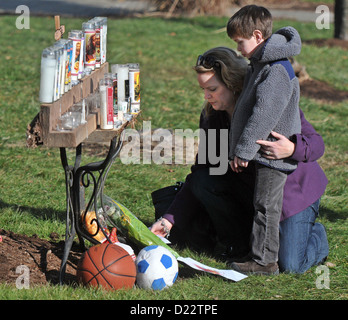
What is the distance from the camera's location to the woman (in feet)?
14.6

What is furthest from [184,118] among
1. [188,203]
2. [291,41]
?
[291,41]

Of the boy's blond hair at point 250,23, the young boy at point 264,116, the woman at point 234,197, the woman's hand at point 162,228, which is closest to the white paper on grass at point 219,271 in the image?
the young boy at point 264,116

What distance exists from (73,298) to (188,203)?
1.46 metres

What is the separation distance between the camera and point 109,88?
13.3ft

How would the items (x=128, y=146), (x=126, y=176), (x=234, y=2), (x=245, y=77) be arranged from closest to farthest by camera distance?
(x=245, y=77)
(x=126, y=176)
(x=128, y=146)
(x=234, y=2)

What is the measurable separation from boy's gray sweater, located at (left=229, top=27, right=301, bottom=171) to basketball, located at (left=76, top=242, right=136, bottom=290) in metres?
1.05

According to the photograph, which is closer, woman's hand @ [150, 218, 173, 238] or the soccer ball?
the soccer ball

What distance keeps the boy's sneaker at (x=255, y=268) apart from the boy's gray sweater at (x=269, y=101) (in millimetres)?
696

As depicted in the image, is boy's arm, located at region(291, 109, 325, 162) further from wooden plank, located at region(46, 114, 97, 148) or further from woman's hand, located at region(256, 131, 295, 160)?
wooden plank, located at region(46, 114, 97, 148)

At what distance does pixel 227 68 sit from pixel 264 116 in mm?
574

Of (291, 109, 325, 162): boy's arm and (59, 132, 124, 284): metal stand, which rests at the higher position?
(291, 109, 325, 162): boy's arm

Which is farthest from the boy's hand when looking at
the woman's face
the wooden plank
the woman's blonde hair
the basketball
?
the wooden plank
